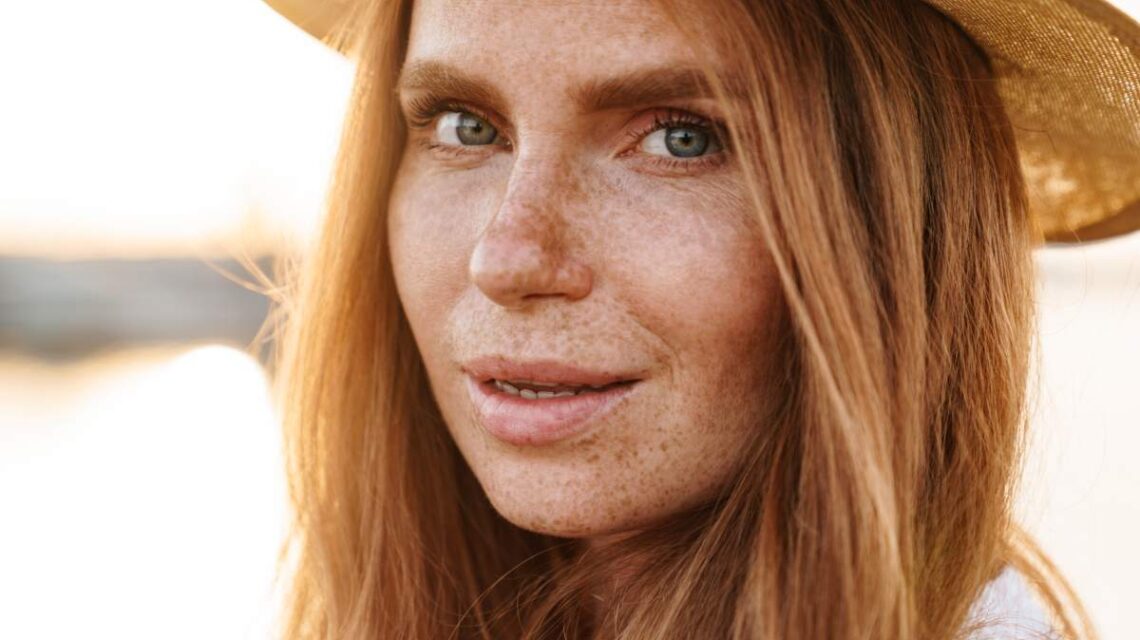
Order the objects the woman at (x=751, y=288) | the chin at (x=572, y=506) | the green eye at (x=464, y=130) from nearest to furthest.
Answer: the woman at (x=751, y=288)
the chin at (x=572, y=506)
the green eye at (x=464, y=130)

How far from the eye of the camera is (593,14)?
4.57 ft

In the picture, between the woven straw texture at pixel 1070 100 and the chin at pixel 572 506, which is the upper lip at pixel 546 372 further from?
the woven straw texture at pixel 1070 100

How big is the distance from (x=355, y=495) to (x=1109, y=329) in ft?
20.1

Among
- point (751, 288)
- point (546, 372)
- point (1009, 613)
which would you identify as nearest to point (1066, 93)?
point (751, 288)

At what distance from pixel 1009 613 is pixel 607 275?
0.60 m

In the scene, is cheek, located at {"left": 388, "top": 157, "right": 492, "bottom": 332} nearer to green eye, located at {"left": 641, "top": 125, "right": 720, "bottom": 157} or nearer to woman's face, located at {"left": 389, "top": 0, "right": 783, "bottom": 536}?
woman's face, located at {"left": 389, "top": 0, "right": 783, "bottom": 536}

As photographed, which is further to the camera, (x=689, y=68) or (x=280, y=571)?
(x=280, y=571)

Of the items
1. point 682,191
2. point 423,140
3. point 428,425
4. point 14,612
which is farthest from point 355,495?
point 14,612

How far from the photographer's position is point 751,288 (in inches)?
54.7

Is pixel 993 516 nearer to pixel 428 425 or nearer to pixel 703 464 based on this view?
pixel 703 464

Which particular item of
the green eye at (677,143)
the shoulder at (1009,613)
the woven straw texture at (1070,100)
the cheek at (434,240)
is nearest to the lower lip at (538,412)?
the cheek at (434,240)

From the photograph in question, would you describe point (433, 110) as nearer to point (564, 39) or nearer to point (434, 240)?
point (434, 240)

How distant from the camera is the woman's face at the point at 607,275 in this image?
1.38 meters

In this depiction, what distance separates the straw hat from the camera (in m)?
1.41
